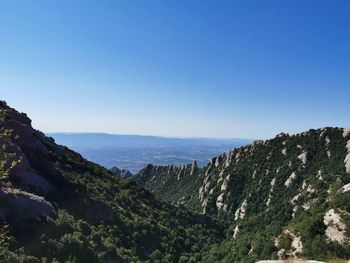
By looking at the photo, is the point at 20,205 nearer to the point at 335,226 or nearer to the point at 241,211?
the point at 335,226

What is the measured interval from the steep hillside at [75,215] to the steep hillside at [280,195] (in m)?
10.5

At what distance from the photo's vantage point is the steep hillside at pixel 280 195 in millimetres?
52250

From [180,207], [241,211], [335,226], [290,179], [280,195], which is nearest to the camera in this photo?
[335,226]

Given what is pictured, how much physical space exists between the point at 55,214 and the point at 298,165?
78231 millimetres

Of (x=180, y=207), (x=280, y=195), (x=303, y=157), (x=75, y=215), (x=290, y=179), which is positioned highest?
(x=303, y=157)

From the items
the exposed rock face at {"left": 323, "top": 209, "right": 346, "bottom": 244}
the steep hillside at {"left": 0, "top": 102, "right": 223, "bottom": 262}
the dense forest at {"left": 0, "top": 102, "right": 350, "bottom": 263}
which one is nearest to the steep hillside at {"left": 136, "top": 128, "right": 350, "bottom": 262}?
the exposed rock face at {"left": 323, "top": 209, "right": 346, "bottom": 244}

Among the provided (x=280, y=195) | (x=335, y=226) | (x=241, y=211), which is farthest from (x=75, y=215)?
(x=241, y=211)

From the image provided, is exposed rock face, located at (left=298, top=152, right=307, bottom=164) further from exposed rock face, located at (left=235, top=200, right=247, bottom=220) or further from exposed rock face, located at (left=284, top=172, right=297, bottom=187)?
exposed rock face, located at (left=235, top=200, right=247, bottom=220)

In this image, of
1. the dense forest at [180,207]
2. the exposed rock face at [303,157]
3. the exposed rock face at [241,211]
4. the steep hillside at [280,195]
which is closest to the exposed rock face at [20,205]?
the dense forest at [180,207]

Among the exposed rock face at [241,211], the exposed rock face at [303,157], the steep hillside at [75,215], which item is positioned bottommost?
the exposed rock face at [241,211]

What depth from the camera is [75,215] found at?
54.4 m

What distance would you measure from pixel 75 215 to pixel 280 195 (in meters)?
65.4

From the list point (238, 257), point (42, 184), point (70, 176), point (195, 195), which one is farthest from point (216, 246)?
point (195, 195)

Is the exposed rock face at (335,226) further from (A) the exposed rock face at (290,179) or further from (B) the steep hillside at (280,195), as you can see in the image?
(A) the exposed rock face at (290,179)
